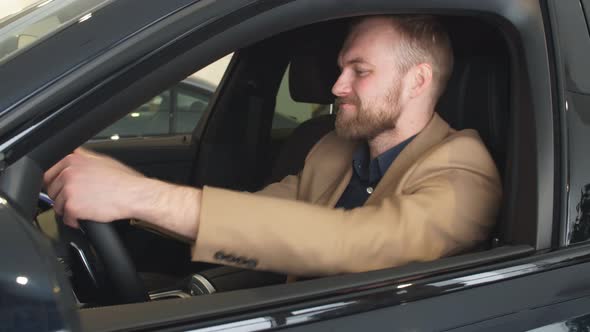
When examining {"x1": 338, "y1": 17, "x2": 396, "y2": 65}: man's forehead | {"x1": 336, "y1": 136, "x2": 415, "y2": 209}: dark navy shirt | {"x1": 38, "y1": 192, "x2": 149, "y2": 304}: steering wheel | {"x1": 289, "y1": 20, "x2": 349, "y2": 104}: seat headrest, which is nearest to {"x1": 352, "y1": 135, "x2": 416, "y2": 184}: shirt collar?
{"x1": 336, "y1": 136, "x2": 415, "y2": 209}: dark navy shirt

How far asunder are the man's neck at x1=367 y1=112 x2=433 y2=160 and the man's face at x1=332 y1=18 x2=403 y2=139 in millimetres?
30

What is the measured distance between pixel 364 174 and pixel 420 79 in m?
0.28

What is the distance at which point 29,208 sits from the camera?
995 millimetres

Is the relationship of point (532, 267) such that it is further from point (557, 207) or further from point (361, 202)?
point (361, 202)

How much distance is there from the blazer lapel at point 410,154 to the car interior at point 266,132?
0.34 ft

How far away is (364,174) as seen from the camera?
6.08 ft

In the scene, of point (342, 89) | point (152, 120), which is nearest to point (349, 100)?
point (342, 89)

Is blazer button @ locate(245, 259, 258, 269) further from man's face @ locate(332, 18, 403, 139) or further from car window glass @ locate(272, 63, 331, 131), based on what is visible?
car window glass @ locate(272, 63, 331, 131)

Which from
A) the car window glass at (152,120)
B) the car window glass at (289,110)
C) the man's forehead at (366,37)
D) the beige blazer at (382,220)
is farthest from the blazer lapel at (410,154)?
the car window glass at (152,120)

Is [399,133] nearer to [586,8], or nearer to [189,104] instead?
[586,8]

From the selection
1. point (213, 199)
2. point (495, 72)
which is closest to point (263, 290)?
point (213, 199)

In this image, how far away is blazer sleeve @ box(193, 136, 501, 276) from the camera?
1261 mm

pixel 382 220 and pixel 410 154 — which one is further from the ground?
pixel 410 154

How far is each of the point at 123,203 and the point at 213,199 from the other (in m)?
0.15
